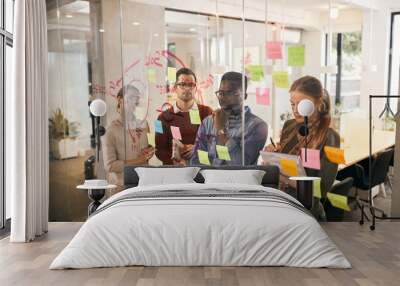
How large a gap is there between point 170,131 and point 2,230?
2.26 meters

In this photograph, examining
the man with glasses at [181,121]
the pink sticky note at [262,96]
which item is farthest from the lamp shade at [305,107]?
the man with glasses at [181,121]

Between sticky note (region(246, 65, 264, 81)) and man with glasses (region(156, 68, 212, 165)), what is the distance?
2.15 ft

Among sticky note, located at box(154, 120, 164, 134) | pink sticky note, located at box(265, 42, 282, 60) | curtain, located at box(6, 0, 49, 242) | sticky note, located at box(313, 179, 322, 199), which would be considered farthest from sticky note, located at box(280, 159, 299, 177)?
curtain, located at box(6, 0, 49, 242)

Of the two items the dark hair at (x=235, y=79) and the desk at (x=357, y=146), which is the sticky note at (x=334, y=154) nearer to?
the desk at (x=357, y=146)

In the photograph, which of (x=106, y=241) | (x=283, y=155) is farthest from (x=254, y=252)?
(x=283, y=155)

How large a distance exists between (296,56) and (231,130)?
1.17 m

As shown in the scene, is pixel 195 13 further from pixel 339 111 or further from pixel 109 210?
pixel 109 210

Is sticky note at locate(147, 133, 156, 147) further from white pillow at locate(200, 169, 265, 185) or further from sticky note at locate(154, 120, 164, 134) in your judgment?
white pillow at locate(200, 169, 265, 185)

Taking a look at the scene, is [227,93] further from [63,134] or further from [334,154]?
[63,134]

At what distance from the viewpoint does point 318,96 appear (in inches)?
261

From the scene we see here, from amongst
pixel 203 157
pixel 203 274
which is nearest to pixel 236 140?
pixel 203 157

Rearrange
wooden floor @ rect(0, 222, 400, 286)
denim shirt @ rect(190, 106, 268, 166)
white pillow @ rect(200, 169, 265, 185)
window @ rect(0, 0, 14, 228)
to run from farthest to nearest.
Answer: denim shirt @ rect(190, 106, 268, 166), white pillow @ rect(200, 169, 265, 185), window @ rect(0, 0, 14, 228), wooden floor @ rect(0, 222, 400, 286)

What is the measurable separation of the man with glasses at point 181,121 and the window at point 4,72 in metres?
1.83

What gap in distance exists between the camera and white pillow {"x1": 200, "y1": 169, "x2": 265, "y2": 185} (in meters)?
6.33
